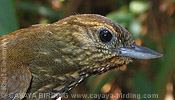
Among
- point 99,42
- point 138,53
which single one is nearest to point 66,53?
point 99,42

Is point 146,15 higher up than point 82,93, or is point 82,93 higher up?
point 146,15

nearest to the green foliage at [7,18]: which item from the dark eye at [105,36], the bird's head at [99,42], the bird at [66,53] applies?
the bird at [66,53]

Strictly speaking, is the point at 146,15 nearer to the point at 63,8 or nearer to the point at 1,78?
the point at 63,8

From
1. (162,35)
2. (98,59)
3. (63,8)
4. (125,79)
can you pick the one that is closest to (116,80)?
(125,79)

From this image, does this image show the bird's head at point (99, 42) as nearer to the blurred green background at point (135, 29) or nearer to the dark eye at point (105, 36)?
the dark eye at point (105, 36)

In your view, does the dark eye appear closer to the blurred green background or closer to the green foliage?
the green foliage

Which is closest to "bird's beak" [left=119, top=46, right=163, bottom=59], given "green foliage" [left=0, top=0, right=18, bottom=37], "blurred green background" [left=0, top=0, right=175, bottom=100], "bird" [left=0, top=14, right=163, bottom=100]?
"bird" [left=0, top=14, right=163, bottom=100]
